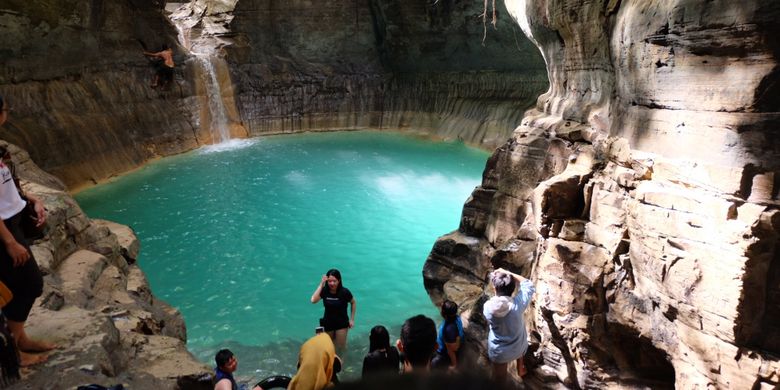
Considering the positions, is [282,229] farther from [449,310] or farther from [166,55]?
[166,55]

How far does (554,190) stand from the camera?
14.8 ft

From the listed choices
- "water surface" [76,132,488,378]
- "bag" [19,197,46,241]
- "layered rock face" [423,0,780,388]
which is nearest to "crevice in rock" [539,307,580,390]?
"layered rock face" [423,0,780,388]

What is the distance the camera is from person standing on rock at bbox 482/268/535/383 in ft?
12.7

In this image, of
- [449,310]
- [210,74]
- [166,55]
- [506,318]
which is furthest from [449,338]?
[210,74]

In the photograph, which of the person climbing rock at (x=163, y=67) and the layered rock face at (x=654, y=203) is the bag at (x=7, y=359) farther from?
the person climbing rock at (x=163, y=67)

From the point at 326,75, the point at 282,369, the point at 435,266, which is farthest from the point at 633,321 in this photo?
the point at 326,75

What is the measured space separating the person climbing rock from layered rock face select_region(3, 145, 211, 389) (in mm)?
7755

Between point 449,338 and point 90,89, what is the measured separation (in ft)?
36.8

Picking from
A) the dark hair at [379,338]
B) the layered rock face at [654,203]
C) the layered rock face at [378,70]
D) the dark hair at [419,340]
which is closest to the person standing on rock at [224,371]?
the dark hair at [379,338]

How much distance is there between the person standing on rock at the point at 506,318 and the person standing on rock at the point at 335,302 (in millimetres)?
1638

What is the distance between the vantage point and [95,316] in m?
3.95

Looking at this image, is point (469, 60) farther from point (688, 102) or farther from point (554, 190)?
point (688, 102)

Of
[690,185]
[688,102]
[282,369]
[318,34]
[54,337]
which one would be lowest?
[282,369]

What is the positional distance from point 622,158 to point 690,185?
81 cm
